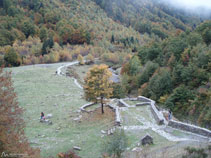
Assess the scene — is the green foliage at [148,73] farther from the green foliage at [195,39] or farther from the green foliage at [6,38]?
the green foliage at [6,38]

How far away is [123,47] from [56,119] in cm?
8863

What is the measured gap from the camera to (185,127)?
19.2 metres

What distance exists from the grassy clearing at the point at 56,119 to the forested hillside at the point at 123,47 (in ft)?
37.4

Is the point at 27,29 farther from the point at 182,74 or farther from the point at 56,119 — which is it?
the point at 56,119

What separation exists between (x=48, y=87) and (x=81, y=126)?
21.4 meters

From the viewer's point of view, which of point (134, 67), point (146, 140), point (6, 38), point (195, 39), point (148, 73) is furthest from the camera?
point (6, 38)

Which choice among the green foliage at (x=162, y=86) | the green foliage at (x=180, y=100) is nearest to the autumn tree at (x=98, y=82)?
the green foliage at (x=180, y=100)

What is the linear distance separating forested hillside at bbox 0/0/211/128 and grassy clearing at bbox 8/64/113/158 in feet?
37.4

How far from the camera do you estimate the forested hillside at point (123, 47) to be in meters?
38.7

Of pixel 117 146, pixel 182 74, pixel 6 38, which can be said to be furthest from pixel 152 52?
pixel 6 38

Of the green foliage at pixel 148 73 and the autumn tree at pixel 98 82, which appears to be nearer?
the autumn tree at pixel 98 82

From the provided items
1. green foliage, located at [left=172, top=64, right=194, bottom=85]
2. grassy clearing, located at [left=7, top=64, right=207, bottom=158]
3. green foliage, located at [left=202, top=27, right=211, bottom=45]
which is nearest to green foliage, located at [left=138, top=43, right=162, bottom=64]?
green foliage, located at [left=202, top=27, right=211, bottom=45]

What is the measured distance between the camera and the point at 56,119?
79.2 ft

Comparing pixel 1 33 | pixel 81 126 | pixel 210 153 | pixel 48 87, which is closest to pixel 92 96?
pixel 81 126
